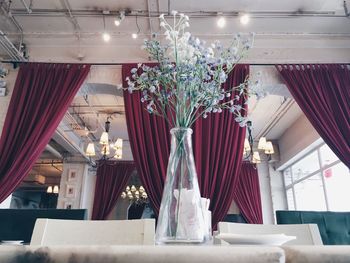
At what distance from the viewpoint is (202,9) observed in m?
3.86

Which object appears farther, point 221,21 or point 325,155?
point 325,155

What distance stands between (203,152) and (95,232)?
7.79ft

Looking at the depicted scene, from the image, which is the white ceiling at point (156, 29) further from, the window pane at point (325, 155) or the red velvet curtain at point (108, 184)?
the red velvet curtain at point (108, 184)

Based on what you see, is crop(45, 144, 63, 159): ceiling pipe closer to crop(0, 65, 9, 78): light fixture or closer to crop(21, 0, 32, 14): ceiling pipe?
crop(0, 65, 9, 78): light fixture

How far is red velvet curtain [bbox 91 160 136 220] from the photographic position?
361 inches

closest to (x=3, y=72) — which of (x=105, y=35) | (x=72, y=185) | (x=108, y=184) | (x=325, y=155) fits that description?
(x=105, y=35)

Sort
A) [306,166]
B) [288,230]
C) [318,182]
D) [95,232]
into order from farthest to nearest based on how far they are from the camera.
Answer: [306,166] < [318,182] < [288,230] < [95,232]

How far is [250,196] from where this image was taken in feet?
27.6

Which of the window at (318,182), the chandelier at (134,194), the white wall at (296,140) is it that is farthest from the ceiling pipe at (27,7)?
the chandelier at (134,194)

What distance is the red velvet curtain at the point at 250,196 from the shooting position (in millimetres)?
8297

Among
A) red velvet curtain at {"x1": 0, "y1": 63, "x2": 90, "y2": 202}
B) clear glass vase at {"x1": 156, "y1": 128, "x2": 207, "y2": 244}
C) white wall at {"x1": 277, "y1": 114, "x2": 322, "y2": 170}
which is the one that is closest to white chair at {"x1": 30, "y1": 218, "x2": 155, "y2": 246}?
clear glass vase at {"x1": 156, "y1": 128, "x2": 207, "y2": 244}

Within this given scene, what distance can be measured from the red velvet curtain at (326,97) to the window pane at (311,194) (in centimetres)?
355

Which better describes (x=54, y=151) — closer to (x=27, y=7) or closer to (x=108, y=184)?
(x=108, y=184)

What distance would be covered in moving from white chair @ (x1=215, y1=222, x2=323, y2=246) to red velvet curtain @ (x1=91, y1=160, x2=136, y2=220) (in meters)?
8.02
